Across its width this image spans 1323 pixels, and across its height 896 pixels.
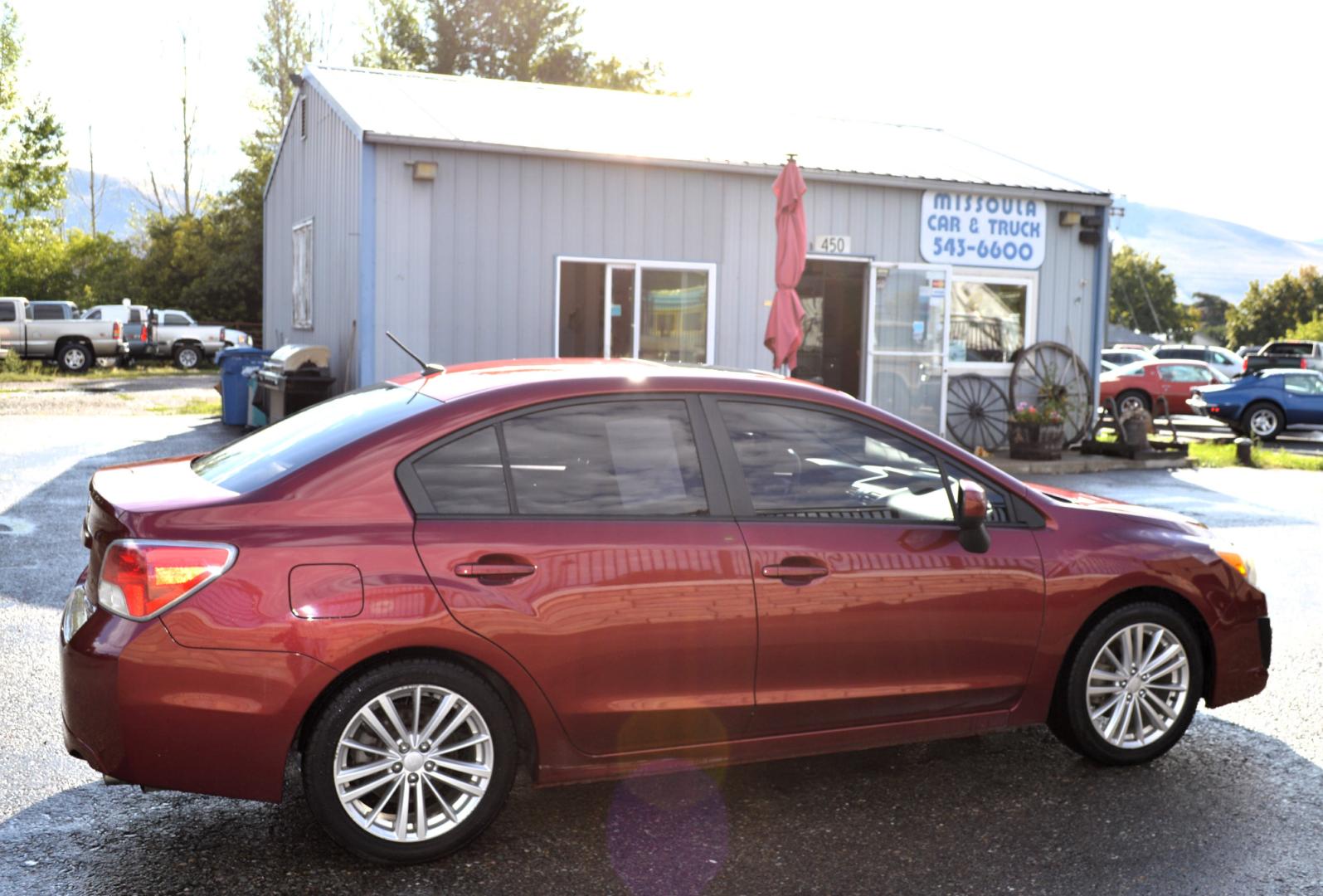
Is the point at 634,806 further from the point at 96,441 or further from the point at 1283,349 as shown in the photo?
the point at 1283,349

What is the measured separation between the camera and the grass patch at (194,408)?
20531 mm

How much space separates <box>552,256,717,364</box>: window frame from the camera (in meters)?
14.9

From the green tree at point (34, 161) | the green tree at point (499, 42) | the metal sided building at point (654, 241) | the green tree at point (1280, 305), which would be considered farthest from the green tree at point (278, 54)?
the green tree at point (1280, 305)

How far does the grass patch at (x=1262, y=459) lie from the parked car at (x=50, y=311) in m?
27.4

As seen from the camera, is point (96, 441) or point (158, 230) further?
point (158, 230)

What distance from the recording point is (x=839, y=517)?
4402 mm

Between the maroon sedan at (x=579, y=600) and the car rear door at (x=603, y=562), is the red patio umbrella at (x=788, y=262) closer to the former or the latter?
the maroon sedan at (x=579, y=600)

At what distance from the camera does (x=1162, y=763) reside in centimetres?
500

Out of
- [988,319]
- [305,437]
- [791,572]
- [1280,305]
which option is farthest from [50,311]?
[1280,305]

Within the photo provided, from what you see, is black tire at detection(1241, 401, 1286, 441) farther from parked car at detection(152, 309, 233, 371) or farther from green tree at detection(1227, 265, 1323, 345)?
green tree at detection(1227, 265, 1323, 345)

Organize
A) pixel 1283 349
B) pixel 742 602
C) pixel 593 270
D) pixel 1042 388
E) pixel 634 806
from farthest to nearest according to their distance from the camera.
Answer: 1. pixel 1283 349
2. pixel 1042 388
3. pixel 593 270
4. pixel 634 806
5. pixel 742 602

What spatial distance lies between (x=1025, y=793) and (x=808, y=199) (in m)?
12.1

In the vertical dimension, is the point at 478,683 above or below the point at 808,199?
below

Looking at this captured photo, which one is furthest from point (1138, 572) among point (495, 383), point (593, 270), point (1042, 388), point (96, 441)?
point (96, 441)
